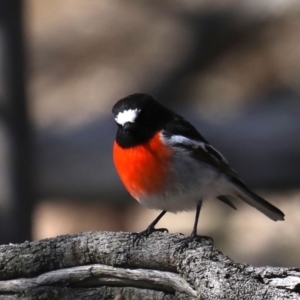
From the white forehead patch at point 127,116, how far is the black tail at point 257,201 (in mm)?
682

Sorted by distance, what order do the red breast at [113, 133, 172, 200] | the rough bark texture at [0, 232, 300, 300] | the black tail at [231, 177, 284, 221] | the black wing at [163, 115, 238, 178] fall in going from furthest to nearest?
1. the black tail at [231, 177, 284, 221]
2. the black wing at [163, 115, 238, 178]
3. the red breast at [113, 133, 172, 200]
4. the rough bark texture at [0, 232, 300, 300]

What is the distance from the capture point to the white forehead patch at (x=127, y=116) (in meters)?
3.99

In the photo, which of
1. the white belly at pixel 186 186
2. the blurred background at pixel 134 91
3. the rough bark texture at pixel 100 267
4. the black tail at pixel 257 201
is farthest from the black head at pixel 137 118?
the blurred background at pixel 134 91

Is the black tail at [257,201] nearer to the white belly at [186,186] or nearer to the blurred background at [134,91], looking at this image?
the white belly at [186,186]

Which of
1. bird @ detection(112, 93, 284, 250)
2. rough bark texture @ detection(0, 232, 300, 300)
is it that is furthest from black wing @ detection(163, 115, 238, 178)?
rough bark texture @ detection(0, 232, 300, 300)

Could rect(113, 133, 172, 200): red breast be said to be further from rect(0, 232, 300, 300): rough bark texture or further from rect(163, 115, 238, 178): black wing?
rect(0, 232, 300, 300): rough bark texture

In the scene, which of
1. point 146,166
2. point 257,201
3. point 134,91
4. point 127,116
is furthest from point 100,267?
point 134,91

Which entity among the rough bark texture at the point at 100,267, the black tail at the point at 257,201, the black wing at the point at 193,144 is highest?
the black wing at the point at 193,144

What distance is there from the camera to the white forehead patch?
3.99m

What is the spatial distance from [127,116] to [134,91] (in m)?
5.07

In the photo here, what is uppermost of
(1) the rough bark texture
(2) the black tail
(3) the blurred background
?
(3) the blurred background

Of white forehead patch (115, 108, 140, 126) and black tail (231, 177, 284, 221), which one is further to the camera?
black tail (231, 177, 284, 221)

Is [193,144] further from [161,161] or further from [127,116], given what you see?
[127,116]

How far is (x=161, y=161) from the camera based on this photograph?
158 inches
